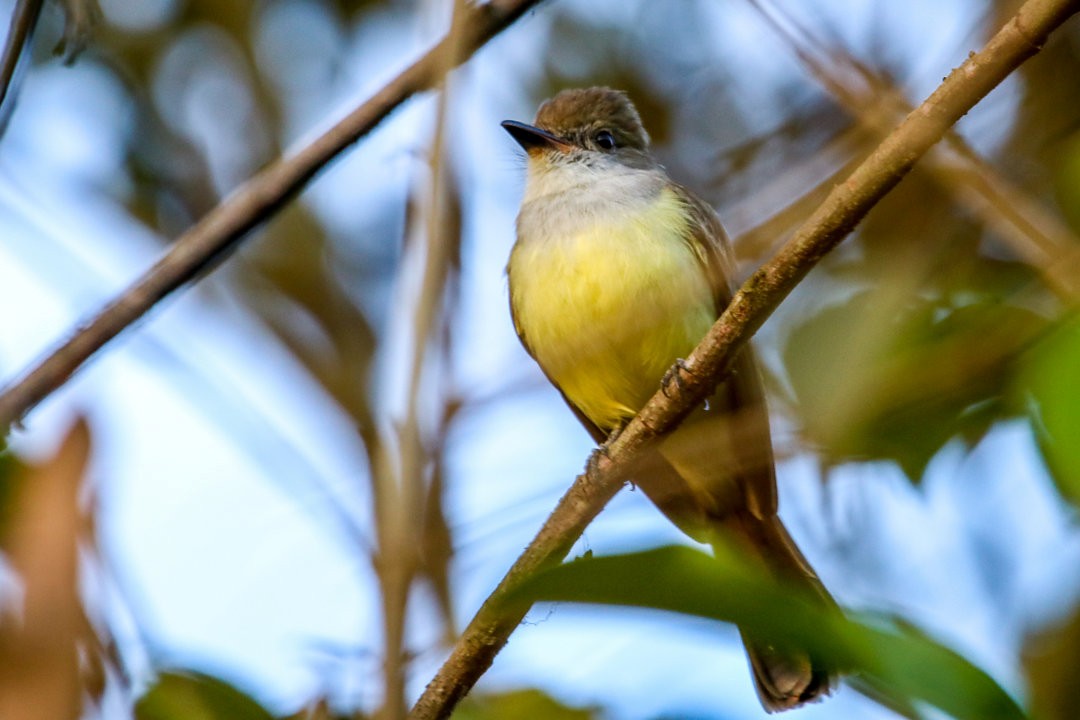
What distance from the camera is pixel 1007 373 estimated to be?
9.94 ft

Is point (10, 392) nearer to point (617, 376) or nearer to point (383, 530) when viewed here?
point (383, 530)

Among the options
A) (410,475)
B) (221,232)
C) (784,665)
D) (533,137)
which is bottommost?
(410,475)

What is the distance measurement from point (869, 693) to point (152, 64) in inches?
249

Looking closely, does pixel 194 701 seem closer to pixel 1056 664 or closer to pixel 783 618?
pixel 783 618

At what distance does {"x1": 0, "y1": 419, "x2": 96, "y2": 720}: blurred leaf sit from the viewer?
174 centimetres

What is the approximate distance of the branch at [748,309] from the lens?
6.68ft

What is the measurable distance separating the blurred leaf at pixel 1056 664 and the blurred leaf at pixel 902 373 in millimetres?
1594

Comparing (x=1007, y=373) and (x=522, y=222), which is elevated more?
(x=522, y=222)

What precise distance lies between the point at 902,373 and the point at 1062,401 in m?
1.29

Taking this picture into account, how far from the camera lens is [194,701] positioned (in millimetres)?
2162

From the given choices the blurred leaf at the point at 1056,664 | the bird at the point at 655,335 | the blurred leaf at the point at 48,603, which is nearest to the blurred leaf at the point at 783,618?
the blurred leaf at the point at 48,603

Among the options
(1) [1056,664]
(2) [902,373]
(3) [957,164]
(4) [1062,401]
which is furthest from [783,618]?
(1) [1056,664]

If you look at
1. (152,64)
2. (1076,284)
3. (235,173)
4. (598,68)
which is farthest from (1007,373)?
(152,64)

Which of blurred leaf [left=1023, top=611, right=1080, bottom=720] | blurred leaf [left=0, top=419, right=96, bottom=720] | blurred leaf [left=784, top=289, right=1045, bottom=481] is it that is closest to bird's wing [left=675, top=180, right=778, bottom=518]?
blurred leaf [left=784, top=289, right=1045, bottom=481]
